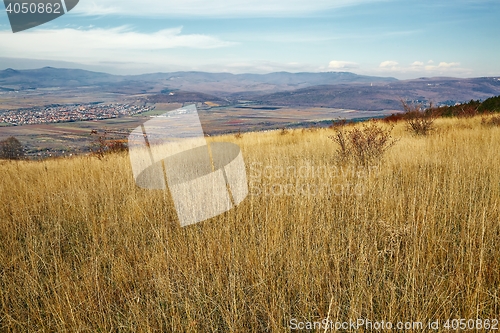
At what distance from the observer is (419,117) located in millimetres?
10508

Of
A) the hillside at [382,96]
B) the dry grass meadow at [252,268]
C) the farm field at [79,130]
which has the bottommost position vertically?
the dry grass meadow at [252,268]

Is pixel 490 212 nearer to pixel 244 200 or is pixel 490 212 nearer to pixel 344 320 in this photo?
pixel 344 320

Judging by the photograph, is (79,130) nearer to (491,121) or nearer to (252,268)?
(252,268)

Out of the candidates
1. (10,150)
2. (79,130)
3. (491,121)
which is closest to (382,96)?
(491,121)

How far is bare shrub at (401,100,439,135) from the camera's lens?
33.0 feet

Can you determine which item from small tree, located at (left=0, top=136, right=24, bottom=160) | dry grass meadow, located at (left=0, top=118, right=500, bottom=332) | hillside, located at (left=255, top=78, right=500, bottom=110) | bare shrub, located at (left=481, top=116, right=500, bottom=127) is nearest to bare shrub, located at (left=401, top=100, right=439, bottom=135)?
bare shrub, located at (left=481, top=116, right=500, bottom=127)

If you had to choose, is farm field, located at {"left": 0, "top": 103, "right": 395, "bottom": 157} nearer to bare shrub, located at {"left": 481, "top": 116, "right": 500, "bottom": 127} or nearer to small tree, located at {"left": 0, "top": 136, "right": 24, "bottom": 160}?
small tree, located at {"left": 0, "top": 136, "right": 24, "bottom": 160}

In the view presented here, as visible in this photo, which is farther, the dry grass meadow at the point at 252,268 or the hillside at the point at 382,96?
the hillside at the point at 382,96

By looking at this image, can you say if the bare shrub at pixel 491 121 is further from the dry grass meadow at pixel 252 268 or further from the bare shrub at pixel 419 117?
the dry grass meadow at pixel 252 268

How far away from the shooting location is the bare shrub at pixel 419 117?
10055 millimetres

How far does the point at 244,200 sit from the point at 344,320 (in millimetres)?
2316

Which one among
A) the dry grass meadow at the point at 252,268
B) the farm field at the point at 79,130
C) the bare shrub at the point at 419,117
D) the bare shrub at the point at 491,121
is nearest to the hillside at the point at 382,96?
→ the farm field at the point at 79,130

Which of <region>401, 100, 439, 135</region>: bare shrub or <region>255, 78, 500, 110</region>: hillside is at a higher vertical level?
<region>255, 78, 500, 110</region>: hillside

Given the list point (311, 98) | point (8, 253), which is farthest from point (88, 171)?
point (311, 98)
